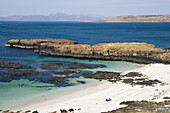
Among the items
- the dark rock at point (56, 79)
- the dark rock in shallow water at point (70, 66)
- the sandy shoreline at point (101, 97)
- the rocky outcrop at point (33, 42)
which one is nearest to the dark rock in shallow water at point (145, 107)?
the sandy shoreline at point (101, 97)

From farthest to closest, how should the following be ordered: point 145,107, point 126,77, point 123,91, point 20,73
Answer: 1. point 20,73
2. point 126,77
3. point 123,91
4. point 145,107

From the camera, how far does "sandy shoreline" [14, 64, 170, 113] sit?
78.8ft

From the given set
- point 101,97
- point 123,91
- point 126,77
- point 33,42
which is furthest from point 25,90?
point 33,42

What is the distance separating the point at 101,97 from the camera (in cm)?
2748

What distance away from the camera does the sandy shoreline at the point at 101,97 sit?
24031 millimetres

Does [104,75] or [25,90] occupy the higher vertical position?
[104,75]

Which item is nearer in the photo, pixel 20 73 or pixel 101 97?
pixel 101 97

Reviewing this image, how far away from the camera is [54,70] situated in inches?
1620

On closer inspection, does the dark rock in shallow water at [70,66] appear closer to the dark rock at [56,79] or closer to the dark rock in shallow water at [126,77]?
the dark rock in shallow water at [126,77]

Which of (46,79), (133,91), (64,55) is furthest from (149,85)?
(64,55)

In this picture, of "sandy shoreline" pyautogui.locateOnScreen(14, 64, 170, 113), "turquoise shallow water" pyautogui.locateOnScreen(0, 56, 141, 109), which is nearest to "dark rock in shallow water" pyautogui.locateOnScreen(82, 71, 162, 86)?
"sandy shoreline" pyautogui.locateOnScreen(14, 64, 170, 113)

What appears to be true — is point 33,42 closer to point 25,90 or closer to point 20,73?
point 20,73

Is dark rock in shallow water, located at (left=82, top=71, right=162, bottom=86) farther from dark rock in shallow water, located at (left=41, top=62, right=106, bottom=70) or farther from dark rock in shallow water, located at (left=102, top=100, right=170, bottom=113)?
dark rock in shallow water, located at (left=102, top=100, right=170, bottom=113)

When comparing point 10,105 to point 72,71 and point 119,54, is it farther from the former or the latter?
point 119,54
